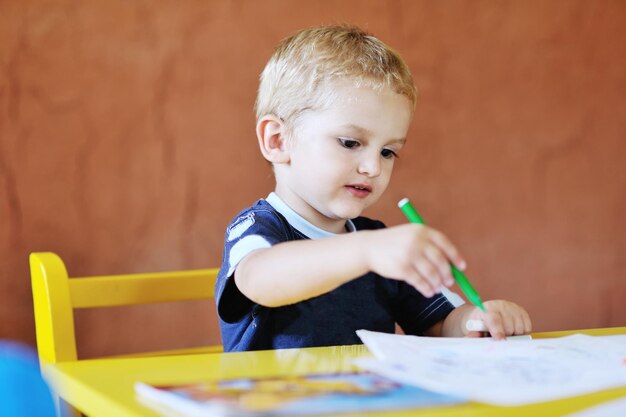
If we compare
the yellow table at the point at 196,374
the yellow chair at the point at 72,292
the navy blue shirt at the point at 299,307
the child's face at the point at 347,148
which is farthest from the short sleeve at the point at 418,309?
the yellow table at the point at 196,374

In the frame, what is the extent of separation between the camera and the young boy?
36.3 inches

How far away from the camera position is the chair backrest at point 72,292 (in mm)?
893

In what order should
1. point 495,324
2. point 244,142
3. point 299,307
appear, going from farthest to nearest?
point 244,142, point 299,307, point 495,324

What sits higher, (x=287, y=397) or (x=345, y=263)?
(x=345, y=263)

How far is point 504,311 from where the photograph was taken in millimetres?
904

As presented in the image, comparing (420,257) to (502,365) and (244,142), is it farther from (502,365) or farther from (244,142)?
(244,142)

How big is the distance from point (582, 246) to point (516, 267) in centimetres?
19

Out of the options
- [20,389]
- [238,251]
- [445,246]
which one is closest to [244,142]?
[238,251]

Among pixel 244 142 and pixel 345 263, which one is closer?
pixel 345 263

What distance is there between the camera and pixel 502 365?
0.62 m

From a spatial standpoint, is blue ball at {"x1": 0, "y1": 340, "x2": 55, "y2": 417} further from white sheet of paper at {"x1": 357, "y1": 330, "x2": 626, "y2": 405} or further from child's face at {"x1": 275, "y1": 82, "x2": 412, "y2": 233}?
child's face at {"x1": 275, "y1": 82, "x2": 412, "y2": 233}

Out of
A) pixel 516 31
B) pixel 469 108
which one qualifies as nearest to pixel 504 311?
pixel 469 108

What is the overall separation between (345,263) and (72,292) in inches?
16.6

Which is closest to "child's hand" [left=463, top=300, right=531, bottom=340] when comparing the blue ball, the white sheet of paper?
the white sheet of paper
